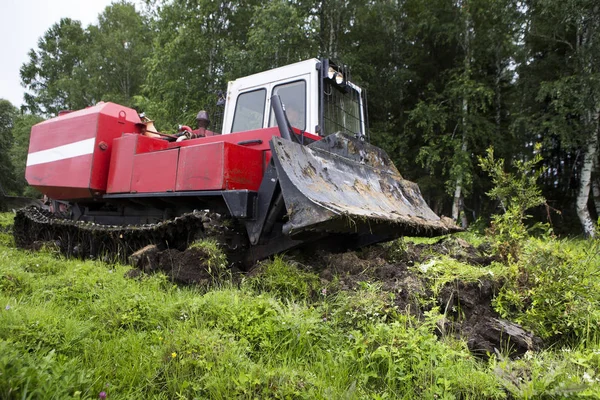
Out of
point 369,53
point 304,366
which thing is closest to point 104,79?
point 369,53

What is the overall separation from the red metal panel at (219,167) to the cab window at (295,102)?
860 millimetres

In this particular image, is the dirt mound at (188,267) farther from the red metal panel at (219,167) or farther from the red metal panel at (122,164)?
the red metal panel at (122,164)

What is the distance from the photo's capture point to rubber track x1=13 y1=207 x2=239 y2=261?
3.99m

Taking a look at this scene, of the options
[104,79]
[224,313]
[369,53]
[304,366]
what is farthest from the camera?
[104,79]

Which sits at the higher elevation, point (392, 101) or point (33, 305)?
point (392, 101)

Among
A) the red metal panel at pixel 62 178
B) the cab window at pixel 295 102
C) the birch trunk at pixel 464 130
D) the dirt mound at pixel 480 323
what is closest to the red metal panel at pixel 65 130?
the red metal panel at pixel 62 178

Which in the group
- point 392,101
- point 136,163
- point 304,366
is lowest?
point 304,366

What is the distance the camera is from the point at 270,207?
3863 millimetres

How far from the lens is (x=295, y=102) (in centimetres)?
516

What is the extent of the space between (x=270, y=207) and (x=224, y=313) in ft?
4.37

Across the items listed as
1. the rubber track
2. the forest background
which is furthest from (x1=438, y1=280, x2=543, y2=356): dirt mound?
the forest background

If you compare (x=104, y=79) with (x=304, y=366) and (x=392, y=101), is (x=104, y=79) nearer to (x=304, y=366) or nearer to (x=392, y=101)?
(x=392, y=101)

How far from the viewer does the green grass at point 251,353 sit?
1.93m

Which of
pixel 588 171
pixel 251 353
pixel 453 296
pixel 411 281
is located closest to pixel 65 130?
pixel 251 353
